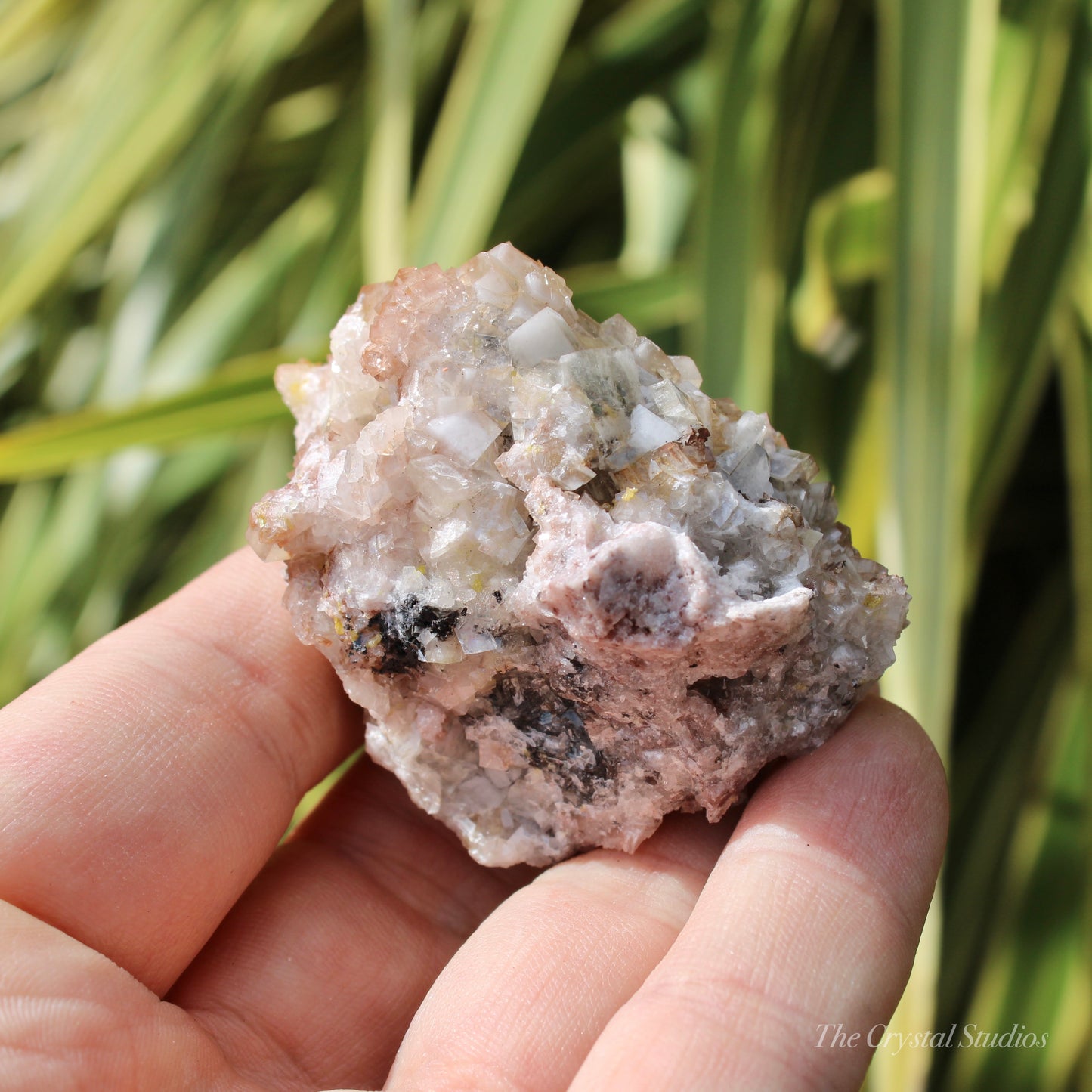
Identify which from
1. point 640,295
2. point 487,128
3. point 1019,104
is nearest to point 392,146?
point 487,128

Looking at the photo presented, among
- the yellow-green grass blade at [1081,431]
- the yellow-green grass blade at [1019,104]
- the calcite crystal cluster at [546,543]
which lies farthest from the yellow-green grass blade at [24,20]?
the yellow-green grass blade at [1081,431]

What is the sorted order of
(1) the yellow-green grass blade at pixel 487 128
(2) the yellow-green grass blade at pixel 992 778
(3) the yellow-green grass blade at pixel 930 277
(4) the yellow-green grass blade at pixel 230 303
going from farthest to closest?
1. (4) the yellow-green grass blade at pixel 230 303
2. (2) the yellow-green grass blade at pixel 992 778
3. (1) the yellow-green grass blade at pixel 487 128
4. (3) the yellow-green grass blade at pixel 930 277

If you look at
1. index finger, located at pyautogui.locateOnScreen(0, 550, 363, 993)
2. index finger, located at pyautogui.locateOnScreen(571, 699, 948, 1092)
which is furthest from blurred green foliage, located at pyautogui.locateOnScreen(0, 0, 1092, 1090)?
index finger, located at pyautogui.locateOnScreen(0, 550, 363, 993)

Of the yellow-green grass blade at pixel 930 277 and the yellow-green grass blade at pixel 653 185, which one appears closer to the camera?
the yellow-green grass blade at pixel 930 277

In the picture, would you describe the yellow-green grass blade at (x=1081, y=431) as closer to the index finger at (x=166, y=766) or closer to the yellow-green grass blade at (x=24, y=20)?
the index finger at (x=166, y=766)

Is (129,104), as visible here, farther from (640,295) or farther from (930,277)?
(930,277)

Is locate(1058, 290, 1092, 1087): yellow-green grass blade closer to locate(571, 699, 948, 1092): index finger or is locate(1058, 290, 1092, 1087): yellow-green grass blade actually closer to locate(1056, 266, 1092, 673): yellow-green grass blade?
locate(1056, 266, 1092, 673): yellow-green grass blade
